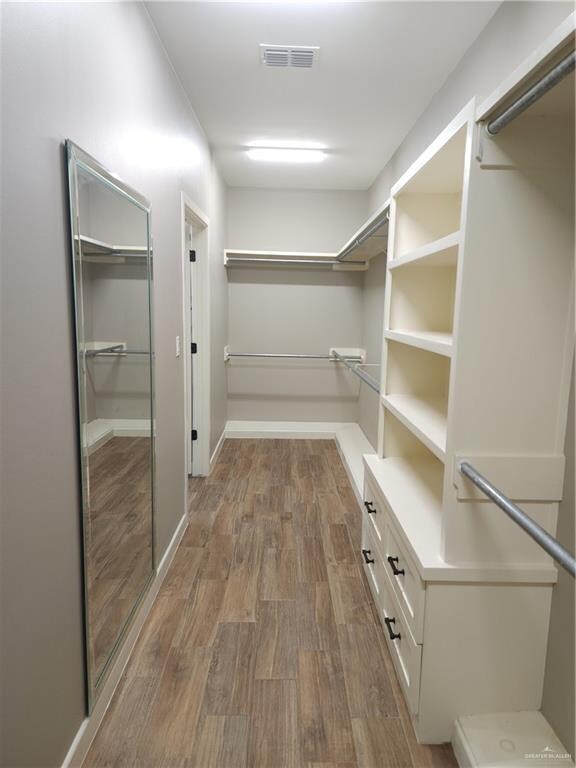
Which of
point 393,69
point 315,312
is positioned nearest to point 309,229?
point 315,312

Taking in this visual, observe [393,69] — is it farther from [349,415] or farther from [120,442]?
[349,415]

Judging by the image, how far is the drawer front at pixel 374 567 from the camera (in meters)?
2.04

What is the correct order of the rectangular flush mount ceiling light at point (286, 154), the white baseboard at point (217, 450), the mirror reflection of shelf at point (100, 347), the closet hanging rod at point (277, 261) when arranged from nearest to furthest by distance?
the mirror reflection of shelf at point (100, 347) → the rectangular flush mount ceiling light at point (286, 154) → the white baseboard at point (217, 450) → the closet hanging rod at point (277, 261)

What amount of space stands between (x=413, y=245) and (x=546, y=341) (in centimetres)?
106

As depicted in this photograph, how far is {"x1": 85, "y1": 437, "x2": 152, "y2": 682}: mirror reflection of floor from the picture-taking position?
4.93 ft

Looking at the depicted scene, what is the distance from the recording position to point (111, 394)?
163cm

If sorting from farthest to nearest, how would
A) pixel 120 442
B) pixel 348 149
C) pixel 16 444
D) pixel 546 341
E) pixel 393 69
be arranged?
pixel 348 149 < pixel 393 69 < pixel 120 442 < pixel 546 341 < pixel 16 444

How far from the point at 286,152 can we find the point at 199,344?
173 centimetres

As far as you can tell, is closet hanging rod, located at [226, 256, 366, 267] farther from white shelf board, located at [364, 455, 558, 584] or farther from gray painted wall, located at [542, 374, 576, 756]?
gray painted wall, located at [542, 374, 576, 756]

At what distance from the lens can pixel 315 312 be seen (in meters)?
5.04

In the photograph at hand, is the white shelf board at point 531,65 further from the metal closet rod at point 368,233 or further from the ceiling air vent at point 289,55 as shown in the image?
the ceiling air vent at point 289,55

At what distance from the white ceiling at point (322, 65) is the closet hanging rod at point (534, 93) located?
1103 mm

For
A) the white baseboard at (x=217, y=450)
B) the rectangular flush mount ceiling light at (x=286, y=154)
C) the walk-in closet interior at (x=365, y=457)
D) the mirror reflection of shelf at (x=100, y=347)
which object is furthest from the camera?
the white baseboard at (x=217, y=450)

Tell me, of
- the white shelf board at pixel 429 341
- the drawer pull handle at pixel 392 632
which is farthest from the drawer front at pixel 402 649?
the white shelf board at pixel 429 341
